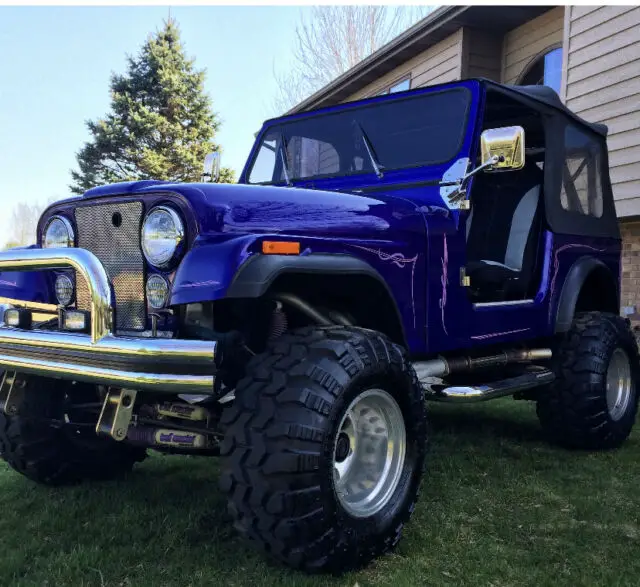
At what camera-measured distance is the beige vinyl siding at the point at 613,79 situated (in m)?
6.92

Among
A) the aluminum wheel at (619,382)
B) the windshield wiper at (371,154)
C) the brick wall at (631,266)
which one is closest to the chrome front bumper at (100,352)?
the windshield wiper at (371,154)

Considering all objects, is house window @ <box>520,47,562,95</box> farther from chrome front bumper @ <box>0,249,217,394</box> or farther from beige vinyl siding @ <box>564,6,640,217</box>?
chrome front bumper @ <box>0,249,217,394</box>

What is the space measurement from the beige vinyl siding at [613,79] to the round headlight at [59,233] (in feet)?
20.2

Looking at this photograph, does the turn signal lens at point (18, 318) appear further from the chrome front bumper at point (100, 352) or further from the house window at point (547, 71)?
the house window at point (547, 71)

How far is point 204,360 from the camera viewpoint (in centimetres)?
201

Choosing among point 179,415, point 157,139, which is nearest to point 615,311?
point 179,415

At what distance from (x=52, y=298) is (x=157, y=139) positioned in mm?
20160

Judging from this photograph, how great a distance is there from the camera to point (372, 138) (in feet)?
12.4

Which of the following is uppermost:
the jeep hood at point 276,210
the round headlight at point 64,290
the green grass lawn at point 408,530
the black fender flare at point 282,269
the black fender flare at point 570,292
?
the jeep hood at point 276,210

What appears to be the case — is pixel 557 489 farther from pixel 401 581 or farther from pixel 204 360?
pixel 204 360

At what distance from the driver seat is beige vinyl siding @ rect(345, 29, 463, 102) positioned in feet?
15.2

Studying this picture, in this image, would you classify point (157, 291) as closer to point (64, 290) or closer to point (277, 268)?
point (277, 268)

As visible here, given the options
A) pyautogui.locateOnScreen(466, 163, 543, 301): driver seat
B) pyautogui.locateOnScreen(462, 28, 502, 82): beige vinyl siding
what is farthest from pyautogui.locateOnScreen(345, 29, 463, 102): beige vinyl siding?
pyautogui.locateOnScreen(466, 163, 543, 301): driver seat

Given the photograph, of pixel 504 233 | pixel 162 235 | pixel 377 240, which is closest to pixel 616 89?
pixel 504 233
